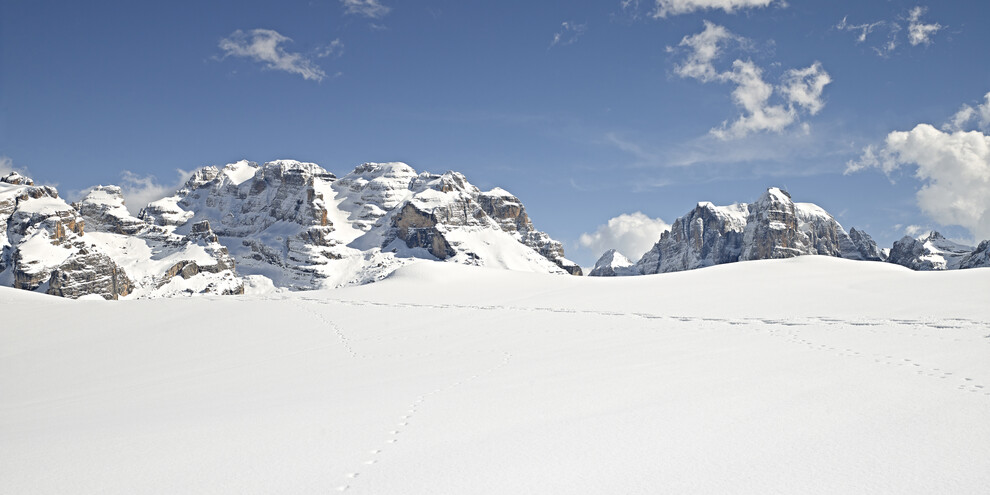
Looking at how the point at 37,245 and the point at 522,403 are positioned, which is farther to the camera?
the point at 37,245

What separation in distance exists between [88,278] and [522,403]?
21105 cm

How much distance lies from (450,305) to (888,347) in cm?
1378

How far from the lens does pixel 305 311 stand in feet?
66.4

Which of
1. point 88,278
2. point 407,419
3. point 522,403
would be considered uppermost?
point 88,278

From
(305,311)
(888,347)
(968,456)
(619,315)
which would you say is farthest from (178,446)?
(305,311)

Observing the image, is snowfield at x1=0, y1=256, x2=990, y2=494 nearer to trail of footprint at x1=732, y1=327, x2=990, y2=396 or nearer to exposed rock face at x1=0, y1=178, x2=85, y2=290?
trail of footprint at x1=732, y1=327, x2=990, y2=396

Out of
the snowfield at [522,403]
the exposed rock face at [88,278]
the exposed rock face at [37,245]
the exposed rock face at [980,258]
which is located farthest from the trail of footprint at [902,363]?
the exposed rock face at [37,245]

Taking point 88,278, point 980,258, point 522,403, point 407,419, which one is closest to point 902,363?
point 522,403

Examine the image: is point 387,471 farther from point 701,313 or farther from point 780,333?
point 701,313

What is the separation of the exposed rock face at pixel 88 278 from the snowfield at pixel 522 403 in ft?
623

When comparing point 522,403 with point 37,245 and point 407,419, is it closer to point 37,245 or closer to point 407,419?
point 407,419

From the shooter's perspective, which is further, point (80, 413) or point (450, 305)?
point (450, 305)

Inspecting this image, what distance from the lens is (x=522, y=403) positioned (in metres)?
6.68

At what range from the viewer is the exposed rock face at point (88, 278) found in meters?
172
